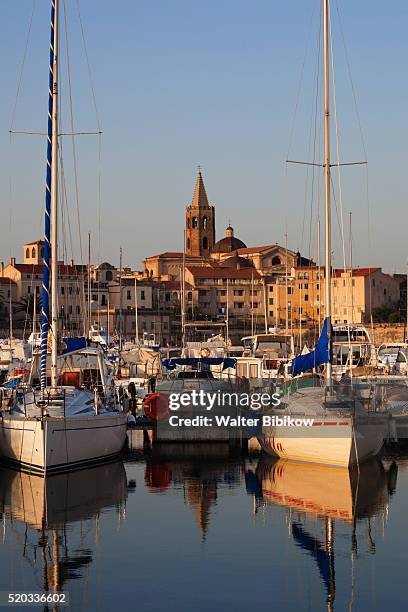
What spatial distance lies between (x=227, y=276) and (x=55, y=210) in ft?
366

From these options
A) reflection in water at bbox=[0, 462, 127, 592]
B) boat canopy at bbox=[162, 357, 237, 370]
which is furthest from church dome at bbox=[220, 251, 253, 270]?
reflection in water at bbox=[0, 462, 127, 592]

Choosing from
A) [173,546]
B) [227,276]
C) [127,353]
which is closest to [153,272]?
[227,276]

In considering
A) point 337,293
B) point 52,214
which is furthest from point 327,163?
point 337,293

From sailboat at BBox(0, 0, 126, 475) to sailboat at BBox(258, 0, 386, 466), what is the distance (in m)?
3.84

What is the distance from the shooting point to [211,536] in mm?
18406

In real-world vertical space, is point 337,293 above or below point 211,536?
above

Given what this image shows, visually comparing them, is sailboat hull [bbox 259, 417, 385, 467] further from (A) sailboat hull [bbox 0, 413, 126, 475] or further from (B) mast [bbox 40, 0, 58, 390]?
(B) mast [bbox 40, 0, 58, 390]

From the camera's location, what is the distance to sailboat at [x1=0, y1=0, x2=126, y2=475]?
23234mm

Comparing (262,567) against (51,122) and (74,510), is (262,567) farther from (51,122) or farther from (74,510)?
(51,122)

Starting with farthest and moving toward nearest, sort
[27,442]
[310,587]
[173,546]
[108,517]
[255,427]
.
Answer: [255,427]
[27,442]
[108,517]
[173,546]
[310,587]

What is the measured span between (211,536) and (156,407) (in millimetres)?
14535

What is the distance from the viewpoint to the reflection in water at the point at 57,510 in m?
16.5

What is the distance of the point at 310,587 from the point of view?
50.2 feet

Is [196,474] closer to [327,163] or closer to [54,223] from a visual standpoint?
[54,223]
